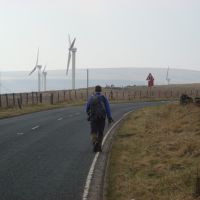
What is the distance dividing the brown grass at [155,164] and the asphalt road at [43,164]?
0.75 meters

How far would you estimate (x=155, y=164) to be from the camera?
13.2m

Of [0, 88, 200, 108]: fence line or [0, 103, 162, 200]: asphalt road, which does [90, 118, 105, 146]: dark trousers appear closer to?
[0, 103, 162, 200]: asphalt road

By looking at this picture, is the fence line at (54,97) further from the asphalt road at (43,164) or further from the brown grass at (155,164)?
the brown grass at (155,164)

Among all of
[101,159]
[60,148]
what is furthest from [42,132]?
[101,159]

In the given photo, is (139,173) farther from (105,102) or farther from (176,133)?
(176,133)

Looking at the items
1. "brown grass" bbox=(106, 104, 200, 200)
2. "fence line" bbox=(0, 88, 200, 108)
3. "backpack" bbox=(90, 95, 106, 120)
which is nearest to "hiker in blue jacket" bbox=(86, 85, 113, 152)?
"backpack" bbox=(90, 95, 106, 120)

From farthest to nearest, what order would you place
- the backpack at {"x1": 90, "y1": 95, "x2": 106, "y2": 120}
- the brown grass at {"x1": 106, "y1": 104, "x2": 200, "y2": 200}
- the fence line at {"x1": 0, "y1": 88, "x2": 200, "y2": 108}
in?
1. the fence line at {"x1": 0, "y1": 88, "x2": 200, "y2": 108}
2. the backpack at {"x1": 90, "y1": 95, "x2": 106, "y2": 120}
3. the brown grass at {"x1": 106, "y1": 104, "x2": 200, "y2": 200}

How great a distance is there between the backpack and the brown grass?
1.16 metres

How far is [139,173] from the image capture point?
39.3 ft

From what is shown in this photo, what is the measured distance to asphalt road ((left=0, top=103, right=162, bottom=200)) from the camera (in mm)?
9938

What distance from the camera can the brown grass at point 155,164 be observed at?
9.93 m

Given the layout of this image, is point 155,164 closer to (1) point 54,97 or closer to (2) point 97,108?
(2) point 97,108

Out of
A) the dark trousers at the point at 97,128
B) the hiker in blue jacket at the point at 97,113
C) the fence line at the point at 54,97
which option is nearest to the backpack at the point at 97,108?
the hiker in blue jacket at the point at 97,113

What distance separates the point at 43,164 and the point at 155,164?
2.70m
